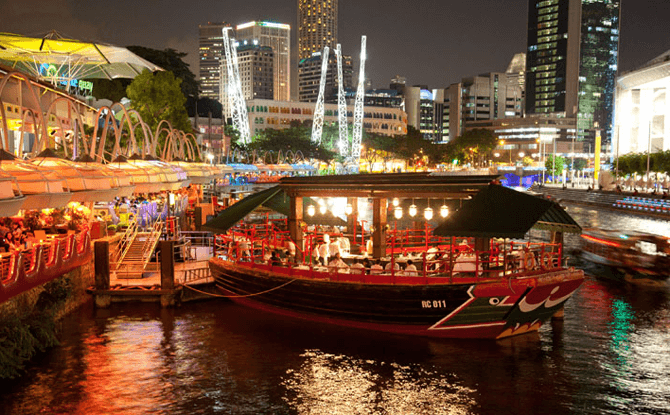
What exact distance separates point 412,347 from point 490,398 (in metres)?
3.58

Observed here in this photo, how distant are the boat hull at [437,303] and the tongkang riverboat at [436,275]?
3 cm

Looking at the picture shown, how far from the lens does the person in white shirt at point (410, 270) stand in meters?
18.1

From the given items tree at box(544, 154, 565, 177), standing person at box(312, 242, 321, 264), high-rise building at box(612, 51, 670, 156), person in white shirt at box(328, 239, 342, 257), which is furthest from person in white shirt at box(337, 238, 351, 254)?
tree at box(544, 154, 565, 177)

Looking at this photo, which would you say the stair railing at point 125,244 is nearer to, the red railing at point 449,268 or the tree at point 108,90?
the red railing at point 449,268

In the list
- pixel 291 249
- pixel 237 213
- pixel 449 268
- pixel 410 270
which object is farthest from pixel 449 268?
pixel 237 213

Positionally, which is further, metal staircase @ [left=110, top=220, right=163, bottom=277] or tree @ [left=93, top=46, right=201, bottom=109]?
tree @ [left=93, top=46, right=201, bottom=109]

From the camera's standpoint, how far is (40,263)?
59.9 ft

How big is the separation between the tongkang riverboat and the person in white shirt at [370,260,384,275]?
0.26 feet

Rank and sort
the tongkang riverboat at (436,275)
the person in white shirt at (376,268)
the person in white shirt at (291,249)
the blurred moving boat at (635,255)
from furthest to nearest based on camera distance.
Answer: the blurred moving boat at (635,255), the person in white shirt at (291,249), the person in white shirt at (376,268), the tongkang riverboat at (436,275)

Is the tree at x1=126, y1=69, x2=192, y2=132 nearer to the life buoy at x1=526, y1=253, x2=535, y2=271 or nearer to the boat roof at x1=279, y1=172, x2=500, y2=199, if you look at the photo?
the boat roof at x1=279, y1=172, x2=500, y2=199

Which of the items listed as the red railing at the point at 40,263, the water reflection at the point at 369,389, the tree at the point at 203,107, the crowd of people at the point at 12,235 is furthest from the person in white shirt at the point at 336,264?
the tree at the point at 203,107

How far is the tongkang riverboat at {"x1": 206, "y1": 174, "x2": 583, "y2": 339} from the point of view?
16766mm

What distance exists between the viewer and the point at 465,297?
1689 cm

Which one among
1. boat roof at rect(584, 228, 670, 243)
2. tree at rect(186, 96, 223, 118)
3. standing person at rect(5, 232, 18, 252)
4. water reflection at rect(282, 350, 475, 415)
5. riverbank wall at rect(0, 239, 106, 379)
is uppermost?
tree at rect(186, 96, 223, 118)
